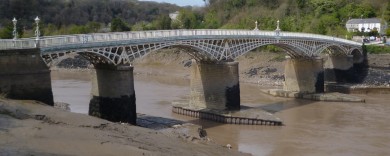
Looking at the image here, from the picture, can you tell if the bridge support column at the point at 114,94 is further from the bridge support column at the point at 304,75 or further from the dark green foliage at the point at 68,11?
the dark green foliage at the point at 68,11

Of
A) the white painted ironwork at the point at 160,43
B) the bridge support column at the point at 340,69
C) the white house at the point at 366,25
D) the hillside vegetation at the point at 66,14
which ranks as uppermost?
the hillside vegetation at the point at 66,14

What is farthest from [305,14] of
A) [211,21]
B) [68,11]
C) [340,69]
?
[68,11]

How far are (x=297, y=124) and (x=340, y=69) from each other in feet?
92.7

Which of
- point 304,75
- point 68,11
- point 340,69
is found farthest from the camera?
point 68,11

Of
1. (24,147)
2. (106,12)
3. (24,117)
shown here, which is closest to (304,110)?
Result: (24,117)

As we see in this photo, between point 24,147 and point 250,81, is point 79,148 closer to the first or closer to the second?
point 24,147

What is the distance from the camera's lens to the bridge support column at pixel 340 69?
67.6 m

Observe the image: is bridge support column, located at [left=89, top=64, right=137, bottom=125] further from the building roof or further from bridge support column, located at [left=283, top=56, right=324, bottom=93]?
the building roof

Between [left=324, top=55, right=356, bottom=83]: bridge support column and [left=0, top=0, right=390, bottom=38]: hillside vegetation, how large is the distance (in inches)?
699

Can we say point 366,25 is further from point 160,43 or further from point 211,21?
point 160,43

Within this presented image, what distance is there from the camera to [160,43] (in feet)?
125

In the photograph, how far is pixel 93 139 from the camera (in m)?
21.2

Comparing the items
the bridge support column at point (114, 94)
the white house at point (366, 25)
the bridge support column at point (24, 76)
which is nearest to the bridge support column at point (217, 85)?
the bridge support column at point (114, 94)

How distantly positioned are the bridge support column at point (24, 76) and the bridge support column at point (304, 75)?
35714mm
